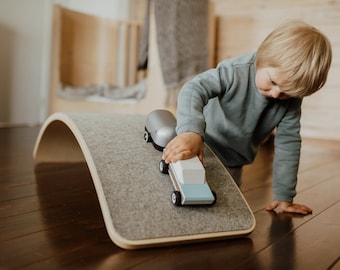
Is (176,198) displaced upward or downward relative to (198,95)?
downward

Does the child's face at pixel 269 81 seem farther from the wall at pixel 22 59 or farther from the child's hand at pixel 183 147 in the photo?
the wall at pixel 22 59

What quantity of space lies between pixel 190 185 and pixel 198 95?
0.65ft

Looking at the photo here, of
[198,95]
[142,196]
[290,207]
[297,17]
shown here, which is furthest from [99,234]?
[297,17]

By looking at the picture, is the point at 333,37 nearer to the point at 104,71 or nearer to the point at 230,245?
the point at 104,71

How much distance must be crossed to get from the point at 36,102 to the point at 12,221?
1.86 metres

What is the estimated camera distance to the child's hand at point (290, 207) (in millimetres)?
931

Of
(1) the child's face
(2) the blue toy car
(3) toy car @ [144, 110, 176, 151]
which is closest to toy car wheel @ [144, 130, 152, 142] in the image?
(3) toy car @ [144, 110, 176, 151]

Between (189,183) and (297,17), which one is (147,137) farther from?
(297,17)

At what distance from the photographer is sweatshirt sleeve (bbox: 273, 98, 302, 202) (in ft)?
3.10

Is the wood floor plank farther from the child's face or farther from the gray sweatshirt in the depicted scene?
the child's face

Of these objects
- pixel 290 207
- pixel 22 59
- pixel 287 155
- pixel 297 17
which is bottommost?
pixel 290 207

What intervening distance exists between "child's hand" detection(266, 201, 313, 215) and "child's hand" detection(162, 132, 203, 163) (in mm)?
269

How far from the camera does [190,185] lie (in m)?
0.75

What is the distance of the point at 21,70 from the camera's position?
7.84 feet
